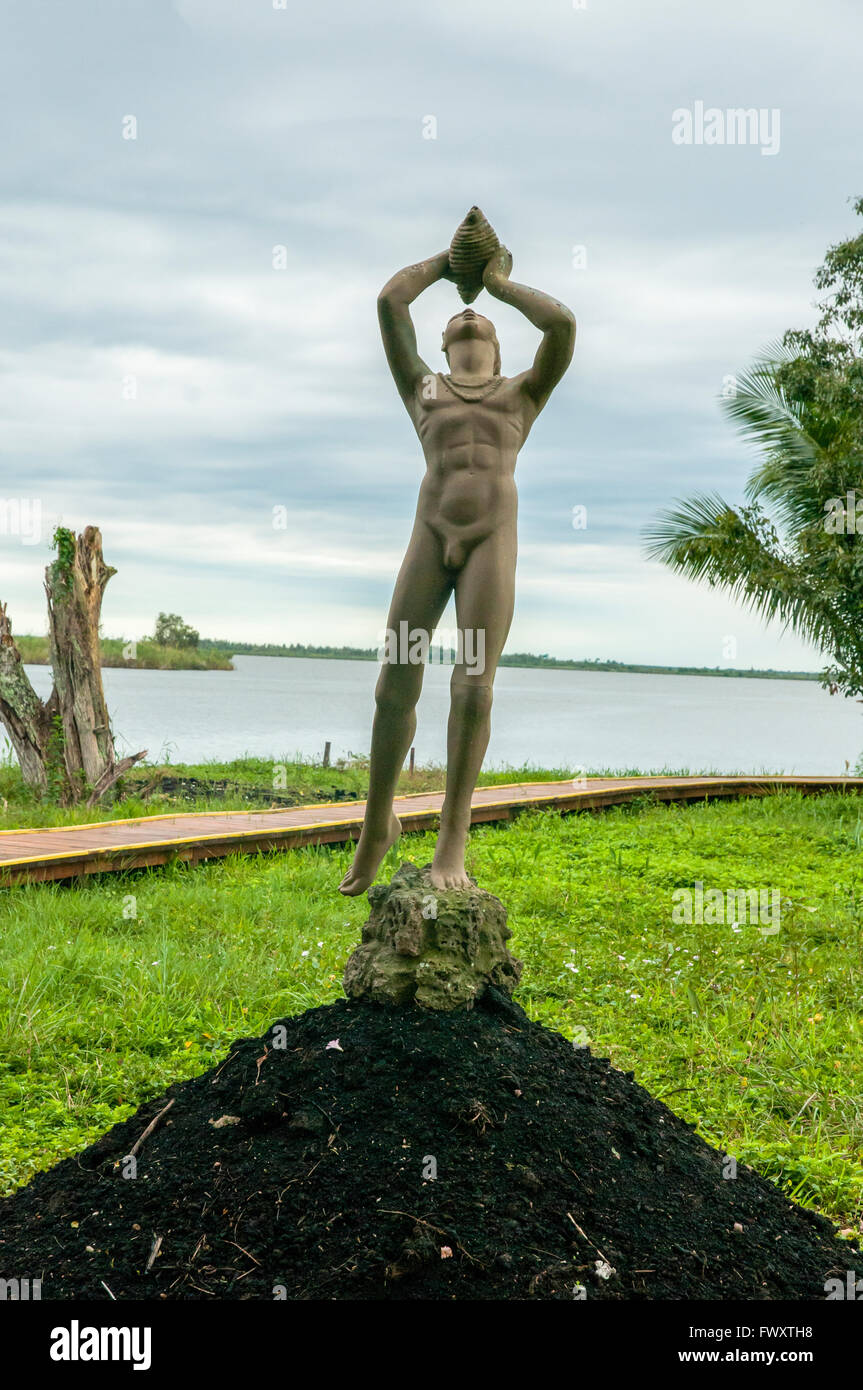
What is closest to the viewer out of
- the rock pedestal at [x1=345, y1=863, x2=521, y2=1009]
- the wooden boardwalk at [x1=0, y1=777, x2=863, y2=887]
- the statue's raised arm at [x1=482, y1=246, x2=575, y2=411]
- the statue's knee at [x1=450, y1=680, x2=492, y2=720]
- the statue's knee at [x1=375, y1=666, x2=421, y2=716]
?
the rock pedestal at [x1=345, y1=863, x2=521, y2=1009]

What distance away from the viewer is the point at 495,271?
363cm

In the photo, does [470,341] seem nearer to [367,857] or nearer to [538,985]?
[367,857]

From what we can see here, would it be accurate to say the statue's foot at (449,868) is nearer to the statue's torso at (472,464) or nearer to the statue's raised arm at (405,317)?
the statue's torso at (472,464)

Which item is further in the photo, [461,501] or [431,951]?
[461,501]

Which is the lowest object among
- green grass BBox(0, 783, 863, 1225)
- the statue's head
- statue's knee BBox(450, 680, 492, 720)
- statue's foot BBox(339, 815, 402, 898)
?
green grass BBox(0, 783, 863, 1225)

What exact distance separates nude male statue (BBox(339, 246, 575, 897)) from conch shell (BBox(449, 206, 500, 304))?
43 mm

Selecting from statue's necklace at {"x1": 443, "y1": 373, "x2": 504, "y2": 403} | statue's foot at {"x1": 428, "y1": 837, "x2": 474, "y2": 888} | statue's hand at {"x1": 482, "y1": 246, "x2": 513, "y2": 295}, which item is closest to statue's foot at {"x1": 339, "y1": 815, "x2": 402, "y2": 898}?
statue's foot at {"x1": 428, "y1": 837, "x2": 474, "y2": 888}

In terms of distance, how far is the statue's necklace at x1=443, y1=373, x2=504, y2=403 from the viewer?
3.59 m

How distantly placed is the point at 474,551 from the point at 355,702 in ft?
90.1

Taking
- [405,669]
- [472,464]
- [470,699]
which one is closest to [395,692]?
[405,669]

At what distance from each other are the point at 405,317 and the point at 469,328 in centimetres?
22

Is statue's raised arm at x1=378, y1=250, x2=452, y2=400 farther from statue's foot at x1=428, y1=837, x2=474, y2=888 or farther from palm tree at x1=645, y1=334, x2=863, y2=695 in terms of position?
palm tree at x1=645, y1=334, x2=863, y2=695
